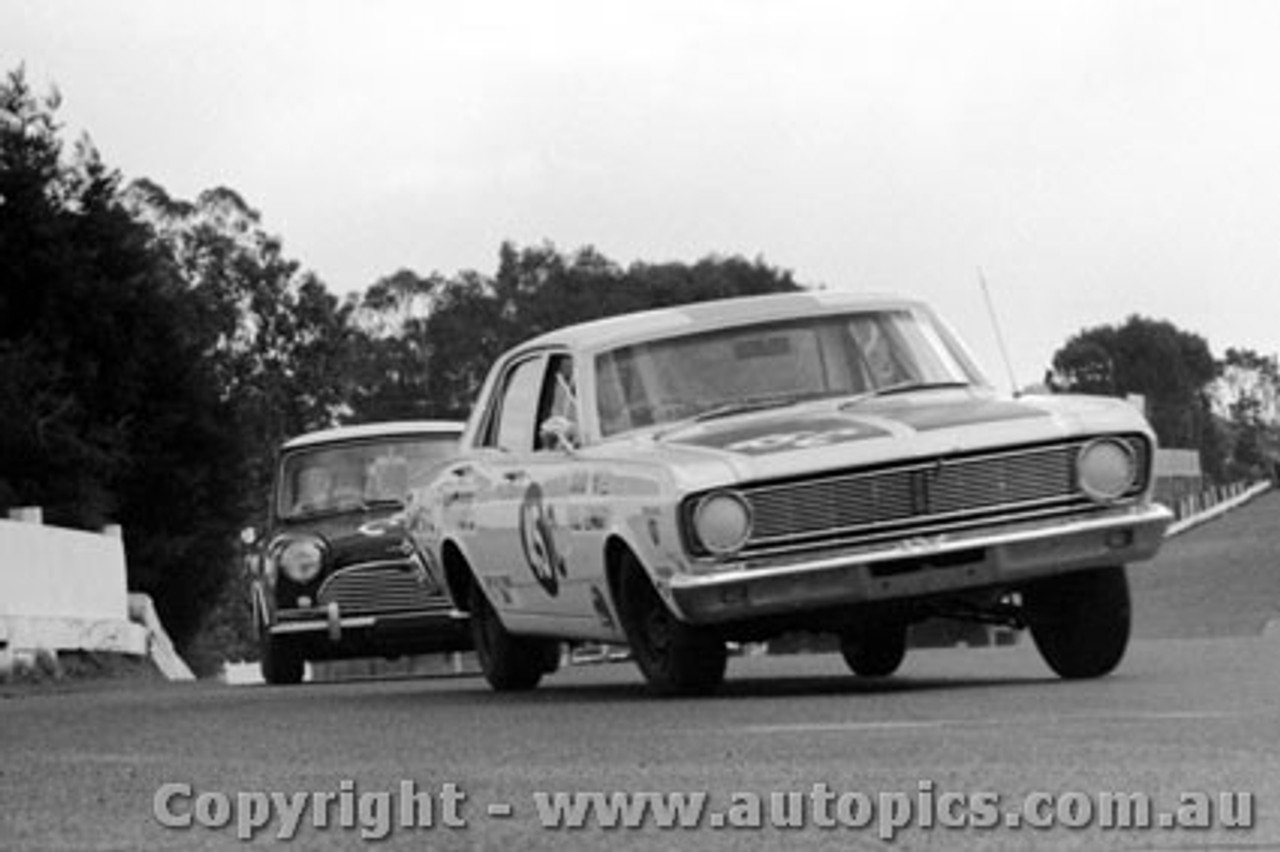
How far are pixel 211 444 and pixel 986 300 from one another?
42442mm

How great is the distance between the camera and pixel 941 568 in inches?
556

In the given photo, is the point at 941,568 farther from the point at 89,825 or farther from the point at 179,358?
the point at 179,358

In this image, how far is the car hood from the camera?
14094mm

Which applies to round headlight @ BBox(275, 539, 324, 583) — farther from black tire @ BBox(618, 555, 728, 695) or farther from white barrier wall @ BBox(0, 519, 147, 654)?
black tire @ BBox(618, 555, 728, 695)

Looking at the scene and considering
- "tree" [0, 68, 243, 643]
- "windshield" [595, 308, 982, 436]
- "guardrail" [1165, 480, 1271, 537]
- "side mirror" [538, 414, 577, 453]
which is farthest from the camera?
"guardrail" [1165, 480, 1271, 537]

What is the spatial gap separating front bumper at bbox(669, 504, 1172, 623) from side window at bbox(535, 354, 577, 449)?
201 centimetres

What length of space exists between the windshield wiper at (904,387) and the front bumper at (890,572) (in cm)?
119

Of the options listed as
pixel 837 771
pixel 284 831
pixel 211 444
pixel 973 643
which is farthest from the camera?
pixel 211 444

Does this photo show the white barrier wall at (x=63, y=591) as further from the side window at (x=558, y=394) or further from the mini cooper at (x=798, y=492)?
the mini cooper at (x=798, y=492)

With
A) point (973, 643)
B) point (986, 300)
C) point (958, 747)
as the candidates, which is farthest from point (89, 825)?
point (973, 643)

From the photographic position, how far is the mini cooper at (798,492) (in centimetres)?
1409

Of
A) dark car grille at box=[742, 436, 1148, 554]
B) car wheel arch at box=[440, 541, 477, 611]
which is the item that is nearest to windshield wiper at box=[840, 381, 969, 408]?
dark car grille at box=[742, 436, 1148, 554]

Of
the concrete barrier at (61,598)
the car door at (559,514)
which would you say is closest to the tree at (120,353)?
the concrete barrier at (61,598)

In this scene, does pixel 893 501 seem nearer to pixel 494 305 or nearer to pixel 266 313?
pixel 266 313
